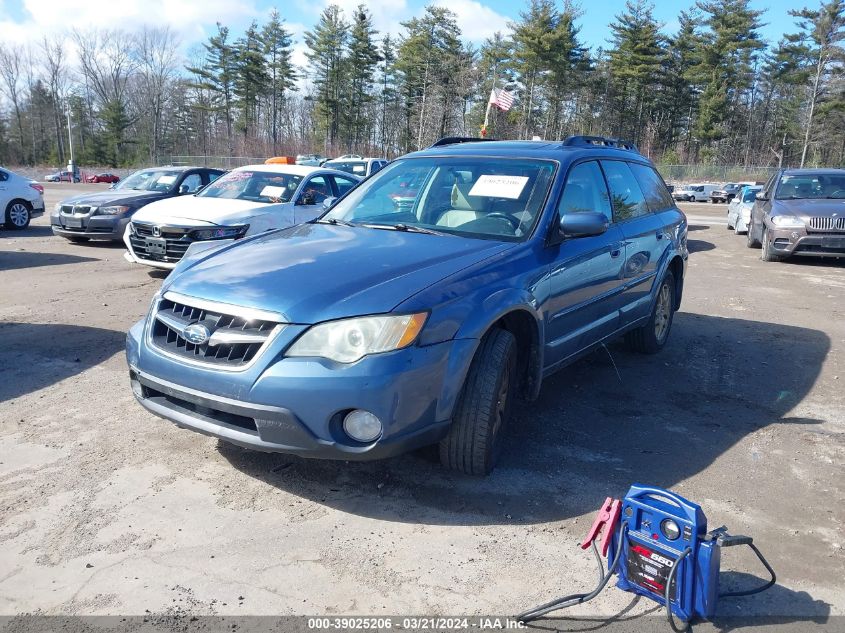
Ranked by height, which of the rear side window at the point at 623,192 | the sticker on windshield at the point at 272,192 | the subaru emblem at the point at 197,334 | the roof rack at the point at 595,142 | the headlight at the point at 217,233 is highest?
the roof rack at the point at 595,142

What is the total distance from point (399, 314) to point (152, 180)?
37.6 feet

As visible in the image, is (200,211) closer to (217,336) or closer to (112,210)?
(112,210)

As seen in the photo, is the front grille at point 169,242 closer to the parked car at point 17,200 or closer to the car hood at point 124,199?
the car hood at point 124,199

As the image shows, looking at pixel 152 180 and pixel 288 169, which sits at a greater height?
pixel 288 169

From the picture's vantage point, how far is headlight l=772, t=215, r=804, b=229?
39.1 ft

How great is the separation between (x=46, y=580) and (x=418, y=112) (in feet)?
210

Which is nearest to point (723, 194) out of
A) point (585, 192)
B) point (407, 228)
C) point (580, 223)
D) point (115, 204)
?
point (115, 204)

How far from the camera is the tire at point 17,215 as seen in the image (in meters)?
14.6

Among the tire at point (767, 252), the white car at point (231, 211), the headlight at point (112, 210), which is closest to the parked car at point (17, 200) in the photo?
the headlight at point (112, 210)

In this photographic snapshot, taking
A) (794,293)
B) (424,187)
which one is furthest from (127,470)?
(794,293)

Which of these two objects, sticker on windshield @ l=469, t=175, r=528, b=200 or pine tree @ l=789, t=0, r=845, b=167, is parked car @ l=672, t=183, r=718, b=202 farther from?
sticker on windshield @ l=469, t=175, r=528, b=200

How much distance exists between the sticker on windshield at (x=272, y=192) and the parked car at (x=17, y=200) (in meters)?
8.08

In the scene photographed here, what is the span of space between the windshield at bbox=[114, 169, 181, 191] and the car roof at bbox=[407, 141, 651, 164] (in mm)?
8868

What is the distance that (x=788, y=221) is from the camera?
1211 centimetres
